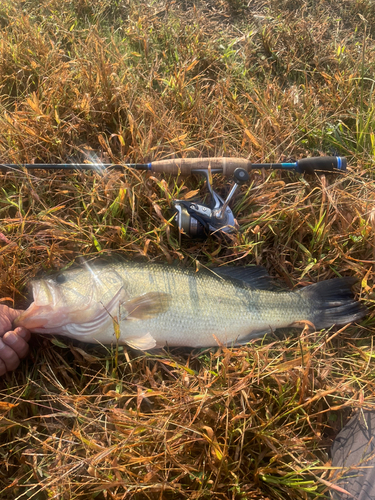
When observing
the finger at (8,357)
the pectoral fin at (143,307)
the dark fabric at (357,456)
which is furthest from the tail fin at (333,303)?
the finger at (8,357)

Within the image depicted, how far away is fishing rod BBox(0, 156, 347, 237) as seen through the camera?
2770mm

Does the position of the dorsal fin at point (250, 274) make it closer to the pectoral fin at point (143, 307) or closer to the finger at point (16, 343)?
the pectoral fin at point (143, 307)

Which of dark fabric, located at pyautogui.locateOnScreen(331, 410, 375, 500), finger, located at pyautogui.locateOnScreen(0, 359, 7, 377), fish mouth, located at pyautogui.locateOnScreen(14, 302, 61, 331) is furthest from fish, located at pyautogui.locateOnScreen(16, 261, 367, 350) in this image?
dark fabric, located at pyautogui.locateOnScreen(331, 410, 375, 500)

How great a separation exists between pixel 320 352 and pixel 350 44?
12.8 feet

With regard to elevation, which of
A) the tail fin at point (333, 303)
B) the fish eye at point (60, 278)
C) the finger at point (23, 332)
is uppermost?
the fish eye at point (60, 278)

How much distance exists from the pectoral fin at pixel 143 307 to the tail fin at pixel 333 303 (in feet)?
4.24

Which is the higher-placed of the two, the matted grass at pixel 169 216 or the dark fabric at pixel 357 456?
the matted grass at pixel 169 216

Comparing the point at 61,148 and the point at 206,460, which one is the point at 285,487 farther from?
the point at 61,148

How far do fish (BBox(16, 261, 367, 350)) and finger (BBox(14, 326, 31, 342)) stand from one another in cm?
11

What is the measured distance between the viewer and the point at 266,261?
3.12 meters

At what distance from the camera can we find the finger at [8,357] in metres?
2.42

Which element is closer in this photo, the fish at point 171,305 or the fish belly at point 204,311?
the fish at point 171,305

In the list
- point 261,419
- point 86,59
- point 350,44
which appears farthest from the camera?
point 350,44

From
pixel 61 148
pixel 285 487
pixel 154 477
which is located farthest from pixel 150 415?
pixel 61 148
